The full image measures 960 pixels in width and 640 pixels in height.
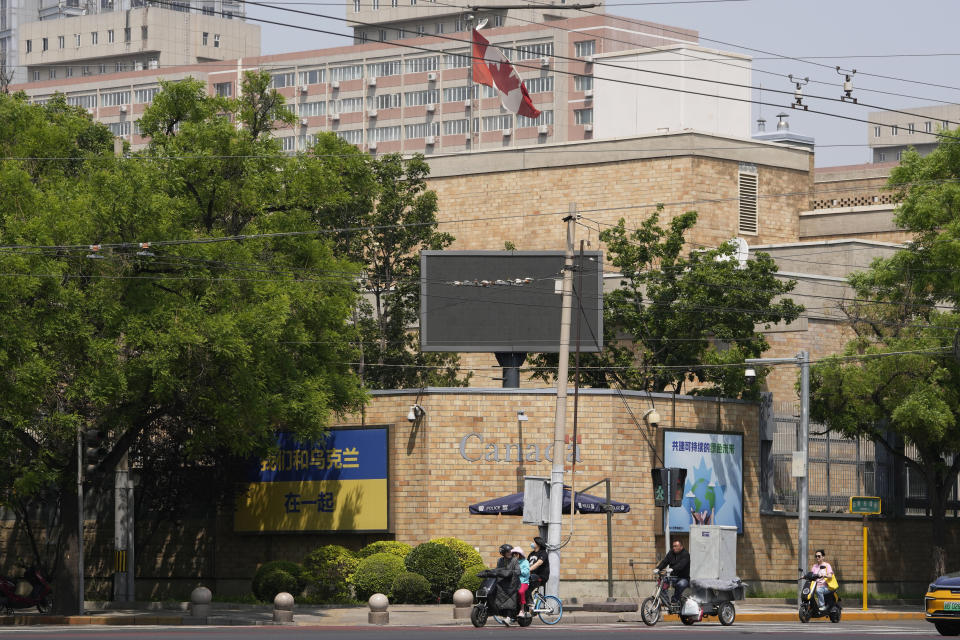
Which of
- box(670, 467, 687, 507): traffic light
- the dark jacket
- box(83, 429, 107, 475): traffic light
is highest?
box(83, 429, 107, 475): traffic light

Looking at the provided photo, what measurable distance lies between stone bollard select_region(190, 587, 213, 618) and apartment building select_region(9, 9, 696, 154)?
103 metres

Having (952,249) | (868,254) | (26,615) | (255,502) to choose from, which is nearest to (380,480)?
(255,502)

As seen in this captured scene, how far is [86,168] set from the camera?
34.4 meters

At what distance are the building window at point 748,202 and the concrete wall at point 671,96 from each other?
3.64 meters

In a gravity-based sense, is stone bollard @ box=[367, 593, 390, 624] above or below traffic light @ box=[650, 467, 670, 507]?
below

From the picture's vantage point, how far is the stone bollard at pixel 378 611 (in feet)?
95.9

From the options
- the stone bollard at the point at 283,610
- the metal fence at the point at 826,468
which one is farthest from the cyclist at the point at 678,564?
the metal fence at the point at 826,468

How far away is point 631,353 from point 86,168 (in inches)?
675

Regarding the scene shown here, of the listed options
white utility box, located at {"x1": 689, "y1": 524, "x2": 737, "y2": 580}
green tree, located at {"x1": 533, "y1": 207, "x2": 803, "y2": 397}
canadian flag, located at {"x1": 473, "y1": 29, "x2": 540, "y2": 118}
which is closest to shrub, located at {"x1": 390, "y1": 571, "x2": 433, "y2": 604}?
white utility box, located at {"x1": 689, "y1": 524, "x2": 737, "y2": 580}

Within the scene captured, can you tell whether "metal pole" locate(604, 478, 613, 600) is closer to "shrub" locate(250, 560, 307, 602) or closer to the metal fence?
"shrub" locate(250, 560, 307, 602)

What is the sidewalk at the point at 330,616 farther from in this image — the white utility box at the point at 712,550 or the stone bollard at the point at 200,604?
the white utility box at the point at 712,550

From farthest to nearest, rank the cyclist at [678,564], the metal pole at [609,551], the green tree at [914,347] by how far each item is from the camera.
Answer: the green tree at [914,347]
the metal pole at [609,551]
the cyclist at [678,564]

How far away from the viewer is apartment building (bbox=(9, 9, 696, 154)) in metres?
136

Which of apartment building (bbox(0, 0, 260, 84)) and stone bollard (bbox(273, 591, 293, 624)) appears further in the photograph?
apartment building (bbox(0, 0, 260, 84))
